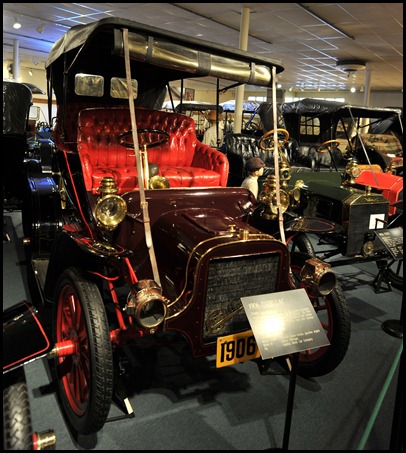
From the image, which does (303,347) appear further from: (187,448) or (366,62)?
(366,62)

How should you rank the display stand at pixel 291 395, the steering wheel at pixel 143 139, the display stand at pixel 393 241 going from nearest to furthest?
the display stand at pixel 291 395 < the steering wheel at pixel 143 139 < the display stand at pixel 393 241

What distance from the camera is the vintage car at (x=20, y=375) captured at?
148 cm

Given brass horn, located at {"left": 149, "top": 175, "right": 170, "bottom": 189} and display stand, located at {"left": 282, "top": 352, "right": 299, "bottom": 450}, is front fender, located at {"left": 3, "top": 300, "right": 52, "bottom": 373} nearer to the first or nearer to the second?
display stand, located at {"left": 282, "top": 352, "right": 299, "bottom": 450}

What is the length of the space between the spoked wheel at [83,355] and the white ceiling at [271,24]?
706cm

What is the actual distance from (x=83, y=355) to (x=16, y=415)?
2.31 feet

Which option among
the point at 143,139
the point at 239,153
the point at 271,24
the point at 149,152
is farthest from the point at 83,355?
the point at 271,24

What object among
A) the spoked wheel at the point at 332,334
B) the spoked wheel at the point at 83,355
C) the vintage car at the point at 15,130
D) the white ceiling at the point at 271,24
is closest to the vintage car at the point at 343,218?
the spoked wheel at the point at 332,334

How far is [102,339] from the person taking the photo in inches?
79.5

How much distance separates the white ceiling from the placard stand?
6.81 metres

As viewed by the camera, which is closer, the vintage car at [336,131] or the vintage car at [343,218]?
the vintage car at [343,218]

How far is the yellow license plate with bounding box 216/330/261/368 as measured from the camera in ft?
6.73

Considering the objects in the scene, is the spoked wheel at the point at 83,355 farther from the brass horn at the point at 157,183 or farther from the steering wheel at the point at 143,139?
the steering wheel at the point at 143,139

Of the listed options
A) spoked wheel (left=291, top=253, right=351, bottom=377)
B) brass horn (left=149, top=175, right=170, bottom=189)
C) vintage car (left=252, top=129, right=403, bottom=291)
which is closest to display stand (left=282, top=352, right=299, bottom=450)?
spoked wheel (left=291, top=253, right=351, bottom=377)

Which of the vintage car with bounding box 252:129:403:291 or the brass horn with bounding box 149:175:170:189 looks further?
the vintage car with bounding box 252:129:403:291
